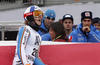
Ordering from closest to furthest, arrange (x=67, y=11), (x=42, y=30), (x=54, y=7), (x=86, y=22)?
(x=86, y=22) → (x=42, y=30) → (x=67, y=11) → (x=54, y=7)

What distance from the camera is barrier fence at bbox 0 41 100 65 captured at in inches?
151

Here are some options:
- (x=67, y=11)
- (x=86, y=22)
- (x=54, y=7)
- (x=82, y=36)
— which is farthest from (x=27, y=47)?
(x=54, y=7)

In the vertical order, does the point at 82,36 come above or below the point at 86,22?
below

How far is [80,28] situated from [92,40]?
332mm

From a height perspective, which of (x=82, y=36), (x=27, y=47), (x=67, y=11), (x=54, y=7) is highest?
(x=27, y=47)

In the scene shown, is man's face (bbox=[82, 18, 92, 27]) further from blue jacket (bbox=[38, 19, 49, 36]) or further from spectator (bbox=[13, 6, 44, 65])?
spectator (bbox=[13, 6, 44, 65])

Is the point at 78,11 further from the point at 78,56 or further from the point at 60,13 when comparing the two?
the point at 78,56

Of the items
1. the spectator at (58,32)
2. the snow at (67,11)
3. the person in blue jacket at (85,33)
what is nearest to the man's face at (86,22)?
the person in blue jacket at (85,33)

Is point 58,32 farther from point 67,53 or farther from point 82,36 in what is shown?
point 82,36

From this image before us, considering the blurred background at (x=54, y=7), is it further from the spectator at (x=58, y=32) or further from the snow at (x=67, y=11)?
the spectator at (x=58, y=32)

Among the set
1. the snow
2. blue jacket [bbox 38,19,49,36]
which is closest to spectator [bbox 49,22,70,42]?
blue jacket [bbox 38,19,49,36]

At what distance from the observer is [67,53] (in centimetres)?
387

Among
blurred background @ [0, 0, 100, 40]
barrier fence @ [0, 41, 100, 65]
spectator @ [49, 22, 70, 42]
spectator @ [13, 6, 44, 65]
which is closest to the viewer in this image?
spectator @ [13, 6, 44, 65]

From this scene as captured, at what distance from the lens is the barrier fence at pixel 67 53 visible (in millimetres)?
3826
